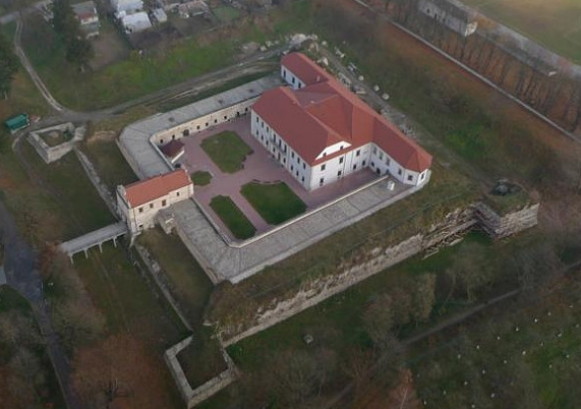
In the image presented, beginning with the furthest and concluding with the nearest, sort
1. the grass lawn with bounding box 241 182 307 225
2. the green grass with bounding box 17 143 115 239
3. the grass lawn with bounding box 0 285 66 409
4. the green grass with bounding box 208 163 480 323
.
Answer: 1. the green grass with bounding box 17 143 115 239
2. the grass lawn with bounding box 241 182 307 225
3. the green grass with bounding box 208 163 480 323
4. the grass lawn with bounding box 0 285 66 409

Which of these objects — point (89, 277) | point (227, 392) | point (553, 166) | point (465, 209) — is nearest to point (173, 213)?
point (89, 277)

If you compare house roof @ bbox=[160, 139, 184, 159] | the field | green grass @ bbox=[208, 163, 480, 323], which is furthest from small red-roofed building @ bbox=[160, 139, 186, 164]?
the field

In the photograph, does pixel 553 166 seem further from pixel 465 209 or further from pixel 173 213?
pixel 173 213

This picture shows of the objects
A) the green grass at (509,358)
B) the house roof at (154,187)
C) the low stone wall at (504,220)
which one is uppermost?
the house roof at (154,187)

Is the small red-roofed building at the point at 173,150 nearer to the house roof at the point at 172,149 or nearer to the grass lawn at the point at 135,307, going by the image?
the house roof at the point at 172,149

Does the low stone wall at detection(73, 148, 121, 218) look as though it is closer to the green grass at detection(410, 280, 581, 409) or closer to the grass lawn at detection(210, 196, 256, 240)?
the grass lawn at detection(210, 196, 256, 240)

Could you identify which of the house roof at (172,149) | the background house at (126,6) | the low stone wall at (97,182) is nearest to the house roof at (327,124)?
the house roof at (172,149)
